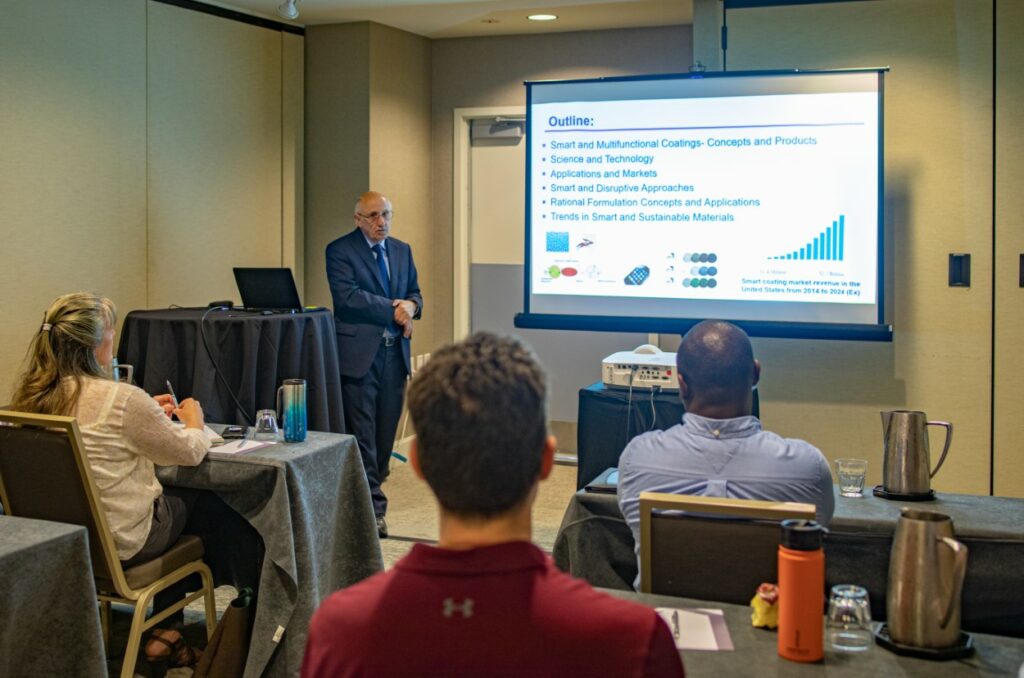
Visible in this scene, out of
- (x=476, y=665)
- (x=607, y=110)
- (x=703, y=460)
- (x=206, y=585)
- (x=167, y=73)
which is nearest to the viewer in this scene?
(x=476, y=665)

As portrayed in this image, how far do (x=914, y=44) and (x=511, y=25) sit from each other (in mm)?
2674

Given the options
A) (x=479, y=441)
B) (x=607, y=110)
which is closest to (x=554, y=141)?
(x=607, y=110)

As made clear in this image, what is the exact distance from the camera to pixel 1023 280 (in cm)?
423

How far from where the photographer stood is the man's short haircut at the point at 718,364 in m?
2.34

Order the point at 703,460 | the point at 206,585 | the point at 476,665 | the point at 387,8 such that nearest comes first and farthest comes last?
the point at 476,665 → the point at 703,460 → the point at 206,585 → the point at 387,8

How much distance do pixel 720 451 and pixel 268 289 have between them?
10.3ft

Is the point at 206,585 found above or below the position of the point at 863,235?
below

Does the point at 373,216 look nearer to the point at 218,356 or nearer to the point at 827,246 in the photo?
the point at 218,356

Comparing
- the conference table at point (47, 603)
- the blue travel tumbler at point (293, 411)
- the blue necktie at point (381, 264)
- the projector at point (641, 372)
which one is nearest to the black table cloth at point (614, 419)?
the projector at point (641, 372)

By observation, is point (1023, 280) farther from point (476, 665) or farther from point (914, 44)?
point (476, 665)

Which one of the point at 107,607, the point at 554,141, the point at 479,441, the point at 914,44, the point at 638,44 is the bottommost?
the point at 107,607

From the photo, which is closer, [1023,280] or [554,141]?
[1023,280]

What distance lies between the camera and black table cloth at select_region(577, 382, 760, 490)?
4.08 metres

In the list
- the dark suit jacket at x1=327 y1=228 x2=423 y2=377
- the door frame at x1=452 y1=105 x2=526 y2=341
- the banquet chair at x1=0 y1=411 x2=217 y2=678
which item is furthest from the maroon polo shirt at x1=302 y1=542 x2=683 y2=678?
the door frame at x1=452 y1=105 x2=526 y2=341
